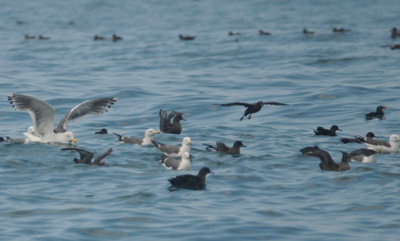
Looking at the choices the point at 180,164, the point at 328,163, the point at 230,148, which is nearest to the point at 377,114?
the point at 230,148

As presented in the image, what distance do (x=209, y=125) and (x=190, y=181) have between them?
795cm

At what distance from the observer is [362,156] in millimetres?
16734

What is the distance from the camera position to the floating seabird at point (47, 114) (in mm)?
18562

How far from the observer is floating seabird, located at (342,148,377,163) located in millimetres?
16500

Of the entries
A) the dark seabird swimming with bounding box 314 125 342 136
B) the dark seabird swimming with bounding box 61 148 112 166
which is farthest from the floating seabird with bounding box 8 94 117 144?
the dark seabird swimming with bounding box 314 125 342 136

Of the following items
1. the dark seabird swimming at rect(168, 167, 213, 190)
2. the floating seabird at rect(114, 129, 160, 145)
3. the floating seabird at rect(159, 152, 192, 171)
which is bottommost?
the dark seabird swimming at rect(168, 167, 213, 190)

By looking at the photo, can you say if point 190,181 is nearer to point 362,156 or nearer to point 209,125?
point 362,156

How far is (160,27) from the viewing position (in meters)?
50.6

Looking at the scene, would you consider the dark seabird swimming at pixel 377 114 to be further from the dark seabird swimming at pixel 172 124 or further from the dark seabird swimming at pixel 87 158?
the dark seabird swimming at pixel 87 158

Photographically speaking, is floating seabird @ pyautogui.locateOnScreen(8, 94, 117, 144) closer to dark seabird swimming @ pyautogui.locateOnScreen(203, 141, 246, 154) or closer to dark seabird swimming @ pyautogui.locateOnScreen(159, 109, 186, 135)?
dark seabird swimming @ pyautogui.locateOnScreen(159, 109, 186, 135)

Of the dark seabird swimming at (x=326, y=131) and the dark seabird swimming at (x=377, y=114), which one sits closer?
the dark seabird swimming at (x=326, y=131)

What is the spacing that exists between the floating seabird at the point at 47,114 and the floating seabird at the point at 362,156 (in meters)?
7.06

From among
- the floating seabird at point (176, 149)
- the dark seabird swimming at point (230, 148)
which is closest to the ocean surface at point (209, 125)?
the dark seabird swimming at point (230, 148)

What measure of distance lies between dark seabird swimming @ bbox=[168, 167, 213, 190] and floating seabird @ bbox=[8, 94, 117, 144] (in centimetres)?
507
